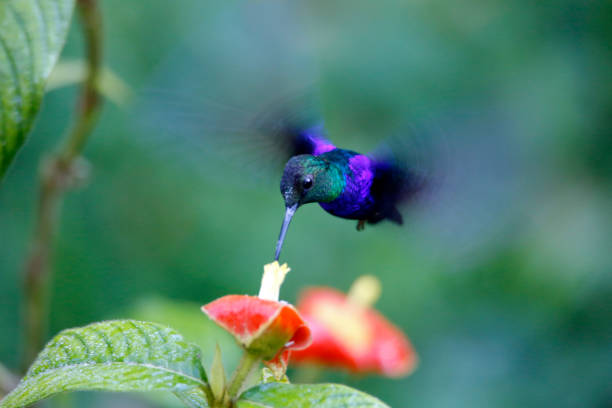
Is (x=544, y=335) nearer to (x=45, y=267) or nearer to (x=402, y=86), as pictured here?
(x=402, y=86)

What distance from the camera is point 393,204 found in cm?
Result: 78

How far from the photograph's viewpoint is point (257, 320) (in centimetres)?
50

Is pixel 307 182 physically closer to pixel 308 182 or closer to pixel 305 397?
pixel 308 182

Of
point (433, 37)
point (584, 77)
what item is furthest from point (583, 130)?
point (433, 37)

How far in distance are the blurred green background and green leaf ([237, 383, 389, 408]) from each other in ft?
3.48

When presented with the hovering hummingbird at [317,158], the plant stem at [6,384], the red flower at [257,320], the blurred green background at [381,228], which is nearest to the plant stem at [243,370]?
the red flower at [257,320]

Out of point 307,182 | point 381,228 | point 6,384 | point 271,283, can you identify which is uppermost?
point 381,228

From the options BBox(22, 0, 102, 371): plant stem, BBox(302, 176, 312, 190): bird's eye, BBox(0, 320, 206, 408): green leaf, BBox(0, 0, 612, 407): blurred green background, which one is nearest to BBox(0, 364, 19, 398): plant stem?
BBox(22, 0, 102, 371): plant stem

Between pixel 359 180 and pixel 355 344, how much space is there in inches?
17.8

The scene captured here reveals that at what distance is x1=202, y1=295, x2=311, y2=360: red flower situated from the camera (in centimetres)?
50

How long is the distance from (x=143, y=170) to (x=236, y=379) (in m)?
1.49

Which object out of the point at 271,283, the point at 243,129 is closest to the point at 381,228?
the point at 243,129

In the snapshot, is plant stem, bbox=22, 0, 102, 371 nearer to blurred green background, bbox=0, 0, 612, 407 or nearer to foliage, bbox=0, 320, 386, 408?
foliage, bbox=0, 320, 386, 408

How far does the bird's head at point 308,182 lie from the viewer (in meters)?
0.62
